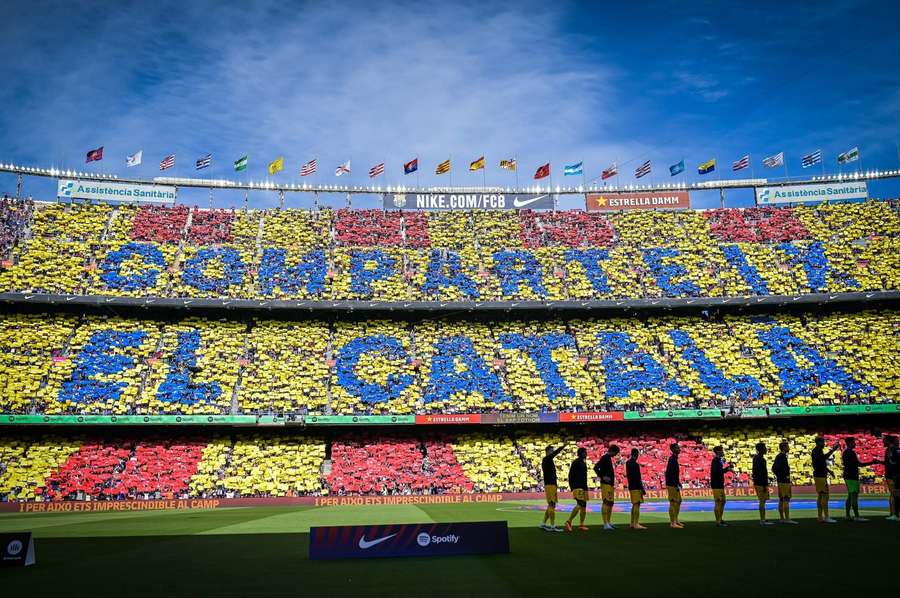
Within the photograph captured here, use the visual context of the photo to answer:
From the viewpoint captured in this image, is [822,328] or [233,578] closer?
[233,578]

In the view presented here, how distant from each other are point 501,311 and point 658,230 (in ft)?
52.4

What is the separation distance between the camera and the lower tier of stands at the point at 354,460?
33906mm

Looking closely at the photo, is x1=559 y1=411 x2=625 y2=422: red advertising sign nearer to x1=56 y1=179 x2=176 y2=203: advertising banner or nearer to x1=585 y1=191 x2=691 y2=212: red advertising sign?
x1=585 y1=191 x2=691 y2=212: red advertising sign

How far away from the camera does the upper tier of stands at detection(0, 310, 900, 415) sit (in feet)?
123

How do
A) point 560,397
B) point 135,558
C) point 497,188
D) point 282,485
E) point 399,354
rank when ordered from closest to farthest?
point 135,558, point 282,485, point 560,397, point 399,354, point 497,188

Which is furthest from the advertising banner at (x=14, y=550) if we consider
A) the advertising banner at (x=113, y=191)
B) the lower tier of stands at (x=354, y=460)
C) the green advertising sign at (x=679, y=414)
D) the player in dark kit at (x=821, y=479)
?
the advertising banner at (x=113, y=191)

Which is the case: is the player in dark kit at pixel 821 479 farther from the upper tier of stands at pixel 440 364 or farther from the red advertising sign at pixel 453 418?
the red advertising sign at pixel 453 418

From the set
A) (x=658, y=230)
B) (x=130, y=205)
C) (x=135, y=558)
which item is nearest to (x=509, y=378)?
(x=658, y=230)

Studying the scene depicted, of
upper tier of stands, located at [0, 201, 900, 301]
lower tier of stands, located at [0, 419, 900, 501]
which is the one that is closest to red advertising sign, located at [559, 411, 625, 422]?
lower tier of stands, located at [0, 419, 900, 501]

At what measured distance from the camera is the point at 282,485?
113 feet

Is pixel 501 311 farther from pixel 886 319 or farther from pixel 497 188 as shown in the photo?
pixel 886 319

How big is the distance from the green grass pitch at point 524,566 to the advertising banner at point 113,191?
39.6 m

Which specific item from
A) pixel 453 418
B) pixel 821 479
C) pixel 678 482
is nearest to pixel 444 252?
pixel 453 418

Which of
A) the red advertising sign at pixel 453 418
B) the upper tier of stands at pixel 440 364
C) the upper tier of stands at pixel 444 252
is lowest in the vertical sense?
the red advertising sign at pixel 453 418
